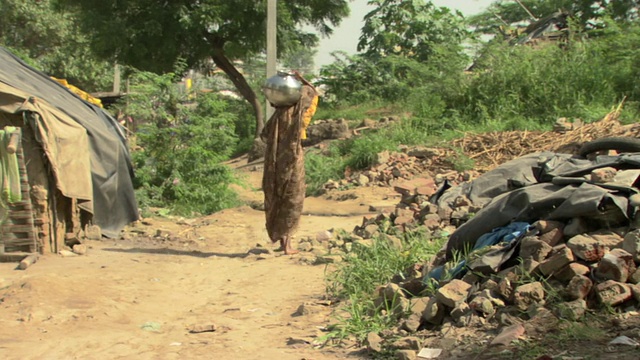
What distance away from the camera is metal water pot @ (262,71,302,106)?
655cm

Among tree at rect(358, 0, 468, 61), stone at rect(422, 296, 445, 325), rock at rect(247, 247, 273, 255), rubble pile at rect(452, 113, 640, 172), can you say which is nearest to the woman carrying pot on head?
rock at rect(247, 247, 273, 255)

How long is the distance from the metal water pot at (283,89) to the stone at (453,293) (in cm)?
287

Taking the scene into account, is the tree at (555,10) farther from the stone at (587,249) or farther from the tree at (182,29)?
the stone at (587,249)

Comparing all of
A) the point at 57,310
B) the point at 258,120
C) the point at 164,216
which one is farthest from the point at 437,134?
the point at 57,310

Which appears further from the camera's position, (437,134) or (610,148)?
(437,134)

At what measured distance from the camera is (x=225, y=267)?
670cm

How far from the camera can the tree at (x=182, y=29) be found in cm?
1772

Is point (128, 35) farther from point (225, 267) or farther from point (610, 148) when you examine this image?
point (610, 148)

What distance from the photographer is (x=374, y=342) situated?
3.93 m

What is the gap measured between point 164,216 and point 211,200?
96 cm

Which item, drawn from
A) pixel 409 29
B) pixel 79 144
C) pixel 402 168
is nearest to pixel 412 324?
pixel 79 144

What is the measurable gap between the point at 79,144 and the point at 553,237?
201 inches

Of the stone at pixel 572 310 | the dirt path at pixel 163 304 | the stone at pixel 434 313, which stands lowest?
the dirt path at pixel 163 304

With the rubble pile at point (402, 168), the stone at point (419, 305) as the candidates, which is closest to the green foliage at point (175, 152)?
the rubble pile at point (402, 168)
